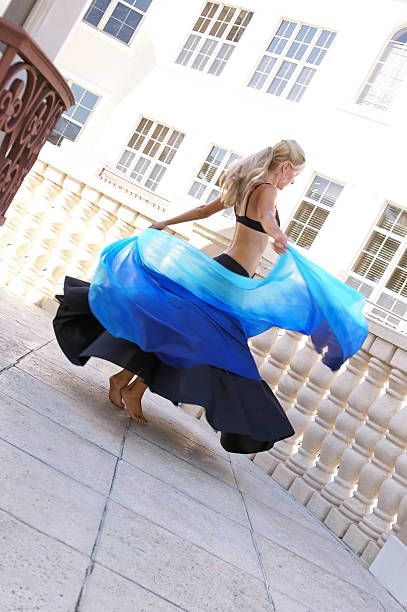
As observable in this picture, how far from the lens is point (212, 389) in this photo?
143 inches

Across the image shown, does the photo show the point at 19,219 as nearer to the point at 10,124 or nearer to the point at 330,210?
the point at 10,124

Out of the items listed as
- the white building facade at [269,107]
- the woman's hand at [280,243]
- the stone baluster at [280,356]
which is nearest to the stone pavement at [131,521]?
the stone baluster at [280,356]

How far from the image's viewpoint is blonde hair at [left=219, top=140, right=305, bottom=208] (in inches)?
156

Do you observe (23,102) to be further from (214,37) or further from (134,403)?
(214,37)

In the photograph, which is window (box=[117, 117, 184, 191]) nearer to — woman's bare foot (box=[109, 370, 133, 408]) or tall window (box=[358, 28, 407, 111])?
tall window (box=[358, 28, 407, 111])

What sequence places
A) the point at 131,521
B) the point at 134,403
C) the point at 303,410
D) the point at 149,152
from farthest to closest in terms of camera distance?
the point at 149,152 → the point at 303,410 → the point at 134,403 → the point at 131,521

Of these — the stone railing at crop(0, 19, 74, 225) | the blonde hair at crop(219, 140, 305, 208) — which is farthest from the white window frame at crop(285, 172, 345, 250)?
the stone railing at crop(0, 19, 74, 225)

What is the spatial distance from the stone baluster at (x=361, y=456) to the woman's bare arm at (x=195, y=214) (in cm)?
123

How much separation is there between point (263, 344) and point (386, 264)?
36.6 ft

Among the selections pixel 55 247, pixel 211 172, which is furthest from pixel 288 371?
pixel 211 172

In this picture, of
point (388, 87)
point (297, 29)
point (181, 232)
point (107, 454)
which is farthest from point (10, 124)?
point (297, 29)

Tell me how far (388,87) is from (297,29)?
302cm

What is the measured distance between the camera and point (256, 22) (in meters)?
18.5

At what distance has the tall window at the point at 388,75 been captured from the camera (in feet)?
53.6
